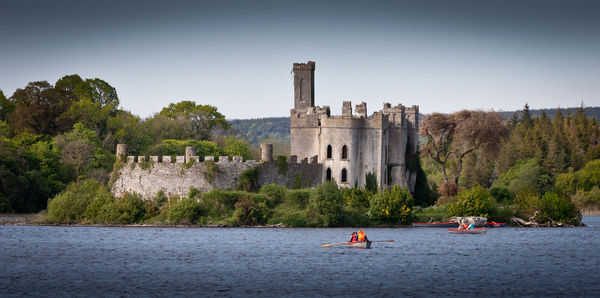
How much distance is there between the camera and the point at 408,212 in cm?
6119

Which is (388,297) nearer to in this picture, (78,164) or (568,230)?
(568,230)

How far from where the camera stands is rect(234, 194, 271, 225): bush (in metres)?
59.7

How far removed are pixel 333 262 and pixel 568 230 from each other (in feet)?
88.0

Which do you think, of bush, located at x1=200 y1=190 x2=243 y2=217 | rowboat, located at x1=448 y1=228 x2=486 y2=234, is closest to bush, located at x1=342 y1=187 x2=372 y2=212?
rowboat, located at x1=448 y1=228 x2=486 y2=234

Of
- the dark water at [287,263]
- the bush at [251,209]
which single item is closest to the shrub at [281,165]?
the bush at [251,209]

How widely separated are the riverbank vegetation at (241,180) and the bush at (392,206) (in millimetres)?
77

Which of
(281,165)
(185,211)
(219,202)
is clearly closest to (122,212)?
(185,211)

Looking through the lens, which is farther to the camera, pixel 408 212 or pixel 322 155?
pixel 322 155

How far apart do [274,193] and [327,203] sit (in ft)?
13.1

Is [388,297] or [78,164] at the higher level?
[78,164]

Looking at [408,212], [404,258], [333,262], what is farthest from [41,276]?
[408,212]

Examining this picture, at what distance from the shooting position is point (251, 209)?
5972 centimetres

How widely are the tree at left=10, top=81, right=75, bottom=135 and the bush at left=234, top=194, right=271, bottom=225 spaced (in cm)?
2720

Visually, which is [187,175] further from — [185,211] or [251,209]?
[251,209]
